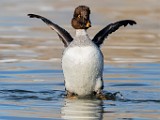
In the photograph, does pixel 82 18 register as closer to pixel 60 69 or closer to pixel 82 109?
pixel 82 109

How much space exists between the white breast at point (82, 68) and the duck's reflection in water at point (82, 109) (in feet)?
0.68

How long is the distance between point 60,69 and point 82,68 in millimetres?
3536

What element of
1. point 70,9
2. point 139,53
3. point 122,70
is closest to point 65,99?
point 122,70

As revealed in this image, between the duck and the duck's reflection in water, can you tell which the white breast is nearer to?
the duck

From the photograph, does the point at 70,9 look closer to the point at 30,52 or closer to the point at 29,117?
the point at 30,52

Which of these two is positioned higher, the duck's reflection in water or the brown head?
the brown head

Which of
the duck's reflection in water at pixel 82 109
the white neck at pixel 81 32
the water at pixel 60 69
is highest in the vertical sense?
the white neck at pixel 81 32

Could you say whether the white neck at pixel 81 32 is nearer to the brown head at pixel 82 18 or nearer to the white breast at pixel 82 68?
the brown head at pixel 82 18

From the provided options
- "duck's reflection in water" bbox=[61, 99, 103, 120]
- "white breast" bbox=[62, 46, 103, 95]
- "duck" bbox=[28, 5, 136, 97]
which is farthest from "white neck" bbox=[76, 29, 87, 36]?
"duck's reflection in water" bbox=[61, 99, 103, 120]

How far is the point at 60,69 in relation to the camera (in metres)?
16.0

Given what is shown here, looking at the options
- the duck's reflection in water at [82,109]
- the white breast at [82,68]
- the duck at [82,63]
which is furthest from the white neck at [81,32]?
the duck's reflection in water at [82,109]

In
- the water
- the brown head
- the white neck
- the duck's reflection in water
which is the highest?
the brown head

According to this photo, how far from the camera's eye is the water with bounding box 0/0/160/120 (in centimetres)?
1159

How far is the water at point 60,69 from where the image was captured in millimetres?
11594
